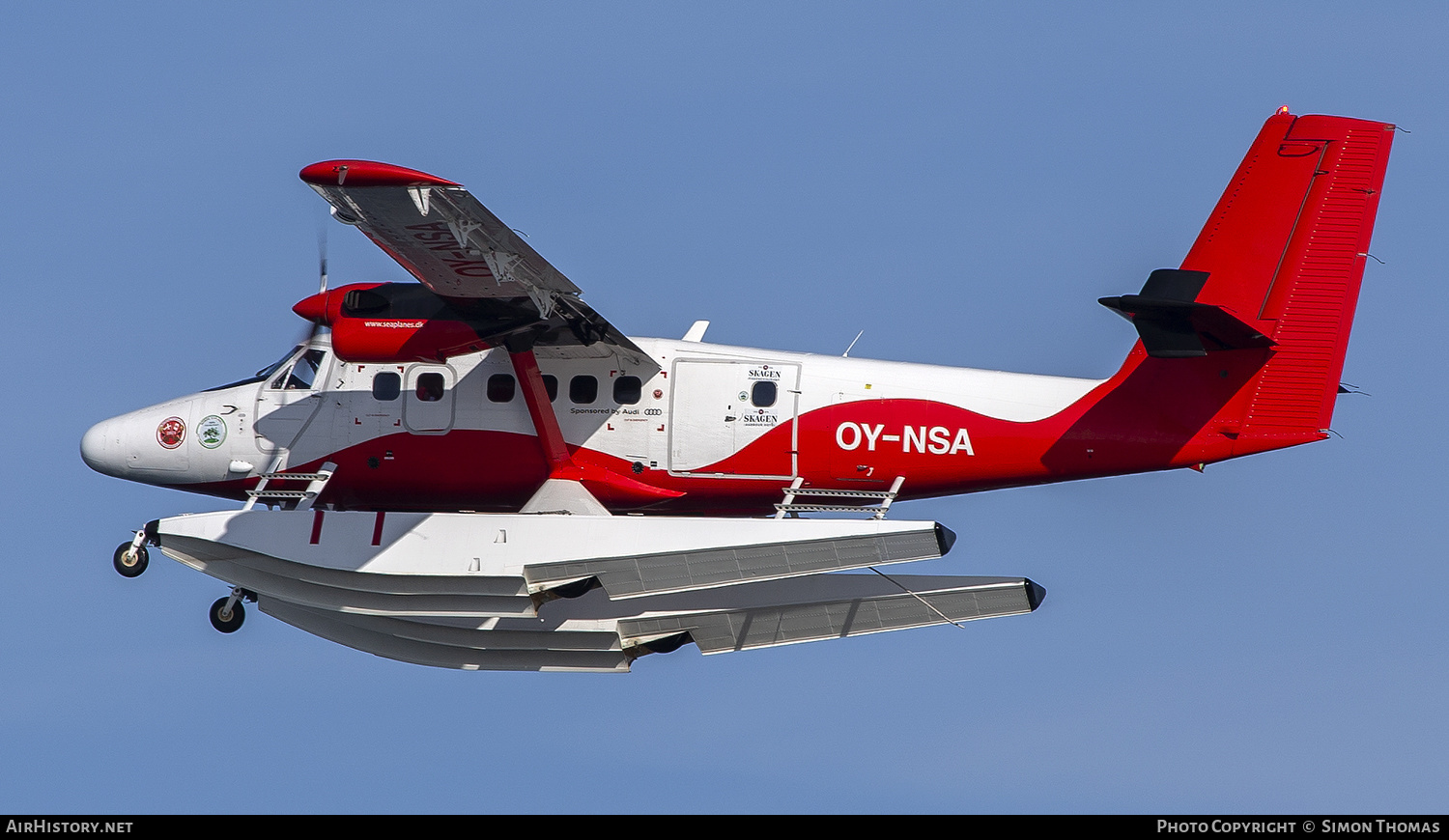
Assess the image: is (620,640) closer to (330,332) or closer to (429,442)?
(429,442)

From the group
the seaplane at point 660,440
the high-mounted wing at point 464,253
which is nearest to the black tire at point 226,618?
the seaplane at point 660,440

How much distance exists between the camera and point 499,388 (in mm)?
17141

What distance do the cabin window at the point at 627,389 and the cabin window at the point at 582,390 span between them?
8.8 inches

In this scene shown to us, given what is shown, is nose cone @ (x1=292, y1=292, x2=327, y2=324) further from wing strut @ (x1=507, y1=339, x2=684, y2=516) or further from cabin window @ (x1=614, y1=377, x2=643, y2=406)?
cabin window @ (x1=614, y1=377, x2=643, y2=406)

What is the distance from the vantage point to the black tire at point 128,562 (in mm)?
16891

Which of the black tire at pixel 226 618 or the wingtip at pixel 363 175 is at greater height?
the wingtip at pixel 363 175

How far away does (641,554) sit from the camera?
15664 millimetres

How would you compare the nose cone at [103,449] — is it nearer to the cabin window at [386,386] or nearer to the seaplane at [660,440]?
the seaplane at [660,440]

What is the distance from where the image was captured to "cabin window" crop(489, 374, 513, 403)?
674 inches

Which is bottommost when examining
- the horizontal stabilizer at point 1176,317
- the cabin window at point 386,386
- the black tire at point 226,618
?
the black tire at point 226,618

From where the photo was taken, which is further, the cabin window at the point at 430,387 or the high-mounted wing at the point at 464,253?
the cabin window at the point at 430,387

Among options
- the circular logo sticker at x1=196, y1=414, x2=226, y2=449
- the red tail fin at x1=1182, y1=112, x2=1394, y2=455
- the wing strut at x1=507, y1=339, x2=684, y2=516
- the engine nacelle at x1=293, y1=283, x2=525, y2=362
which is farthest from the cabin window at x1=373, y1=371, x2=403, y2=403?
the red tail fin at x1=1182, y1=112, x2=1394, y2=455
